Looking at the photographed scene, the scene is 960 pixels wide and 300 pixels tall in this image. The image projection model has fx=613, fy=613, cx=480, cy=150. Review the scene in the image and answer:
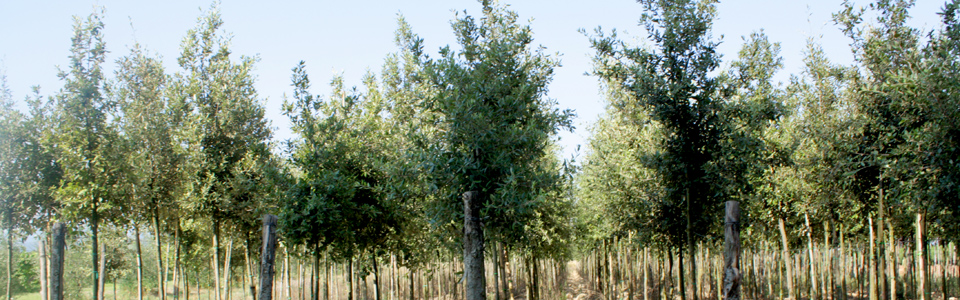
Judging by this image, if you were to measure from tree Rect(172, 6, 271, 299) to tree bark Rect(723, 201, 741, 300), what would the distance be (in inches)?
454

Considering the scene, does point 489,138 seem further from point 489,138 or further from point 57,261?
point 57,261

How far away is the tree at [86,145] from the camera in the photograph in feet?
45.9

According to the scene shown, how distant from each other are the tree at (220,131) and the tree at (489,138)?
586 cm

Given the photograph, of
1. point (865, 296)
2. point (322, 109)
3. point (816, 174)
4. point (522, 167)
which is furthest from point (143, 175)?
point (865, 296)

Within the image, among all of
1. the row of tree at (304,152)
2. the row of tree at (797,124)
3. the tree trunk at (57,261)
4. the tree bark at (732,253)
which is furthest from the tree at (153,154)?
the tree bark at (732,253)

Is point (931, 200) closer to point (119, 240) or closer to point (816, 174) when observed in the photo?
point (816, 174)

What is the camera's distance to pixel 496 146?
12398 millimetres

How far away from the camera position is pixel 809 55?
14.5 meters

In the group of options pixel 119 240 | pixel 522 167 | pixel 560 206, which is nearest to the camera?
pixel 522 167

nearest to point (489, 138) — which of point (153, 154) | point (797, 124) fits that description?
point (797, 124)

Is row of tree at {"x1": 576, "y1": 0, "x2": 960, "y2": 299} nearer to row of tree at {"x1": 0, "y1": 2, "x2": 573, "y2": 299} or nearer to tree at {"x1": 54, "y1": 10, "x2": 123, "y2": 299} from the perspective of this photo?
row of tree at {"x1": 0, "y1": 2, "x2": 573, "y2": 299}

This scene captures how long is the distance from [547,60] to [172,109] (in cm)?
1003

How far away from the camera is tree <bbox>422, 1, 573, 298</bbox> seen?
1213 cm

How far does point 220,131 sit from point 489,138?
8.25 m
